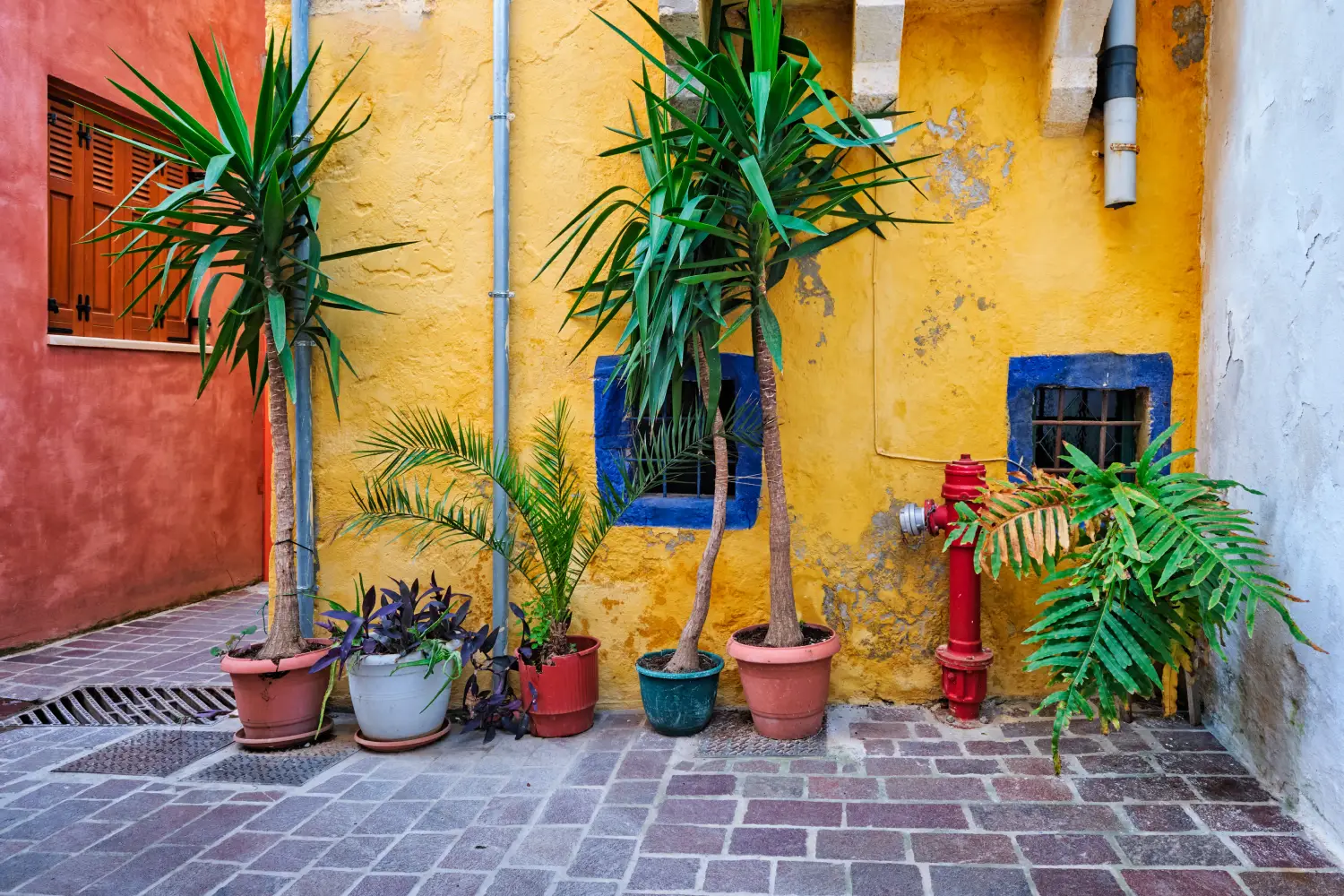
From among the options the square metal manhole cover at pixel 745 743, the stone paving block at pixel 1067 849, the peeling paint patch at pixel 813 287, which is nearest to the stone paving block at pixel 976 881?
the stone paving block at pixel 1067 849

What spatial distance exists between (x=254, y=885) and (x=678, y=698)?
1824 millimetres

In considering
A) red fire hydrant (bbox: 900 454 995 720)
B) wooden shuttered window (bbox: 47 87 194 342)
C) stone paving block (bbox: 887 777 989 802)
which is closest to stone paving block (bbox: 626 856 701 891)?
stone paving block (bbox: 887 777 989 802)

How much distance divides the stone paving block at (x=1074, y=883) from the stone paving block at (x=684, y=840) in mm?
997

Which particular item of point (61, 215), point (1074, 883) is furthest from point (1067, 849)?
point (61, 215)

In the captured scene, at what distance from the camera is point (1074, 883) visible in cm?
276

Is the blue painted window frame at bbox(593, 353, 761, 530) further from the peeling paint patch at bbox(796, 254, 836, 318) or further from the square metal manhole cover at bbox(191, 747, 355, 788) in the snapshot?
the square metal manhole cover at bbox(191, 747, 355, 788)

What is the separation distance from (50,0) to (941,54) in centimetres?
593

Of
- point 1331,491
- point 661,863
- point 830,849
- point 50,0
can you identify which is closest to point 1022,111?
point 1331,491

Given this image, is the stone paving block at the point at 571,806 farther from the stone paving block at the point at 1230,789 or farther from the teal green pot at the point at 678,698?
the stone paving block at the point at 1230,789

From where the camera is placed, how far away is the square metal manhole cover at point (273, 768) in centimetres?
375

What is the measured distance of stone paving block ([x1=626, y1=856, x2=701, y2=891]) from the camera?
282 centimetres

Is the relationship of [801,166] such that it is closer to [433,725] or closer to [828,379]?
[828,379]

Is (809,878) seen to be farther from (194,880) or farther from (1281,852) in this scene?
(194,880)

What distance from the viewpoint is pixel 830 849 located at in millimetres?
3018
